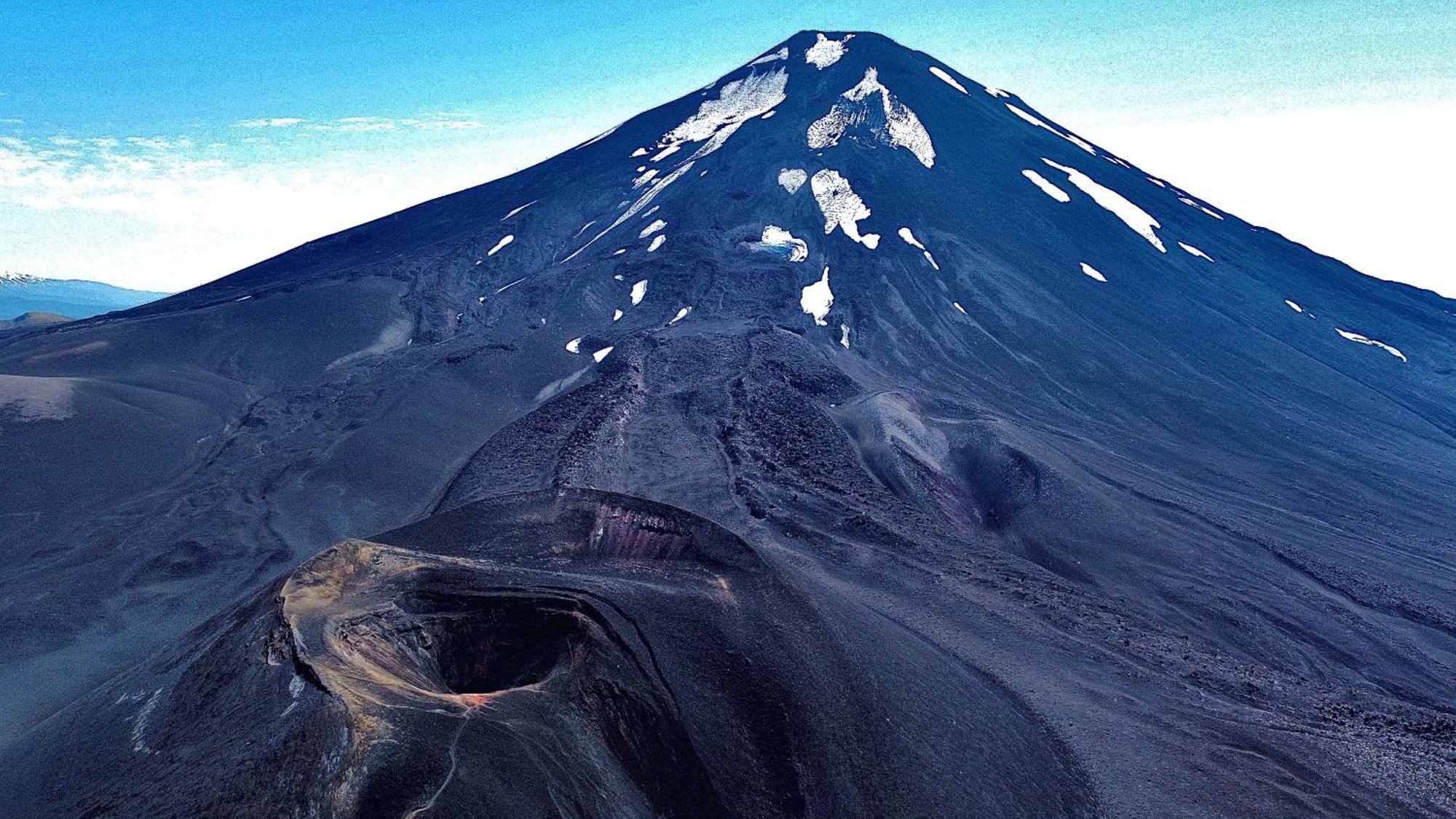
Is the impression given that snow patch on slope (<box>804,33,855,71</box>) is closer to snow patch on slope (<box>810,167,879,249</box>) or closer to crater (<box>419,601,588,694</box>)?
snow patch on slope (<box>810,167,879,249</box>)

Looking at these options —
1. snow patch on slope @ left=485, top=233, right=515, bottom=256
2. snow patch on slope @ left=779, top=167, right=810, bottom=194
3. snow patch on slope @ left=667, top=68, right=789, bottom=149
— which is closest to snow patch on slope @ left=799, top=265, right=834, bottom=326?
snow patch on slope @ left=779, top=167, right=810, bottom=194

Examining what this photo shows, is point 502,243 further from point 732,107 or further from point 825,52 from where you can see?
point 825,52

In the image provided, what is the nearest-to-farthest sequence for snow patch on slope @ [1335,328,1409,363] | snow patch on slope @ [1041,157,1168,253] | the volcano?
the volcano
snow patch on slope @ [1335,328,1409,363]
snow patch on slope @ [1041,157,1168,253]

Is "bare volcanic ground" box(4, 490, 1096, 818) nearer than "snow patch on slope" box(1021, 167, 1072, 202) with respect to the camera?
Yes

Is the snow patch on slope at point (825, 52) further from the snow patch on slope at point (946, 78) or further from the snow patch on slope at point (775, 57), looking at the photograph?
the snow patch on slope at point (946, 78)

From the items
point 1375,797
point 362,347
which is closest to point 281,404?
point 362,347

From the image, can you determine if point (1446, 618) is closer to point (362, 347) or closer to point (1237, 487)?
point (1237, 487)

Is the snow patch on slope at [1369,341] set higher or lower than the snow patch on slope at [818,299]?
lower

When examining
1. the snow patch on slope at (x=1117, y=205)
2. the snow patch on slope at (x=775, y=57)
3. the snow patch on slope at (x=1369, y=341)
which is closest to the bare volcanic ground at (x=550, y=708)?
the snow patch on slope at (x=1369, y=341)

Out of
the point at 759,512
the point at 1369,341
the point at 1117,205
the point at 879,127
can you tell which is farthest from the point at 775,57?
the point at 759,512
